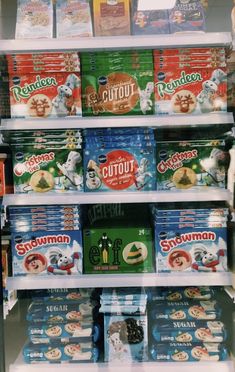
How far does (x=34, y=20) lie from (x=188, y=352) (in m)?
1.57

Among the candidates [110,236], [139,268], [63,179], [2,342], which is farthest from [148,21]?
[2,342]

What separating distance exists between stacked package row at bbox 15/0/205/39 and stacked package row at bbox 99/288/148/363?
1.14 metres

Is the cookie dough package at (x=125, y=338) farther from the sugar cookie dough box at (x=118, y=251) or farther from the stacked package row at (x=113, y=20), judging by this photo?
the stacked package row at (x=113, y=20)

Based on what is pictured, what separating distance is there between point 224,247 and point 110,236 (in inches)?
19.3

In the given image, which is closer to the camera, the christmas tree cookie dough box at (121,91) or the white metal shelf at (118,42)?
the white metal shelf at (118,42)

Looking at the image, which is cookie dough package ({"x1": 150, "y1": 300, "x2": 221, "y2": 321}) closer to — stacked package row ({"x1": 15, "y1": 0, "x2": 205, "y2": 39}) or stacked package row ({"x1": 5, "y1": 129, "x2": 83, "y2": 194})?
stacked package row ({"x1": 5, "y1": 129, "x2": 83, "y2": 194})

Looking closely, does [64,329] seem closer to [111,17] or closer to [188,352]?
[188,352]

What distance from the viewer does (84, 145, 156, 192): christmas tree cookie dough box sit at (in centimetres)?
187

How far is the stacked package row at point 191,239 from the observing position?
6.14 ft

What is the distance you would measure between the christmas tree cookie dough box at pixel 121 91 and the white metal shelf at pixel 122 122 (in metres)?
0.12

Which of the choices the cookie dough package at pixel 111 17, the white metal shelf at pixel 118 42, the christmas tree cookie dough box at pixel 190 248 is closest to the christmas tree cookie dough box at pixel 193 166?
the christmas tree cookie dough box at pixel 190 248

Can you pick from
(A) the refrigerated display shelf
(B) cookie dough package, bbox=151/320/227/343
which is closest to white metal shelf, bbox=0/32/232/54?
(A) the refrigerated display shelf

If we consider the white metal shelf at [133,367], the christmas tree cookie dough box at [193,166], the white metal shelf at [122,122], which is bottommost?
the white metal shelf at [133,367]

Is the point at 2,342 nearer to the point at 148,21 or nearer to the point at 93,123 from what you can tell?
the point at 93,123
